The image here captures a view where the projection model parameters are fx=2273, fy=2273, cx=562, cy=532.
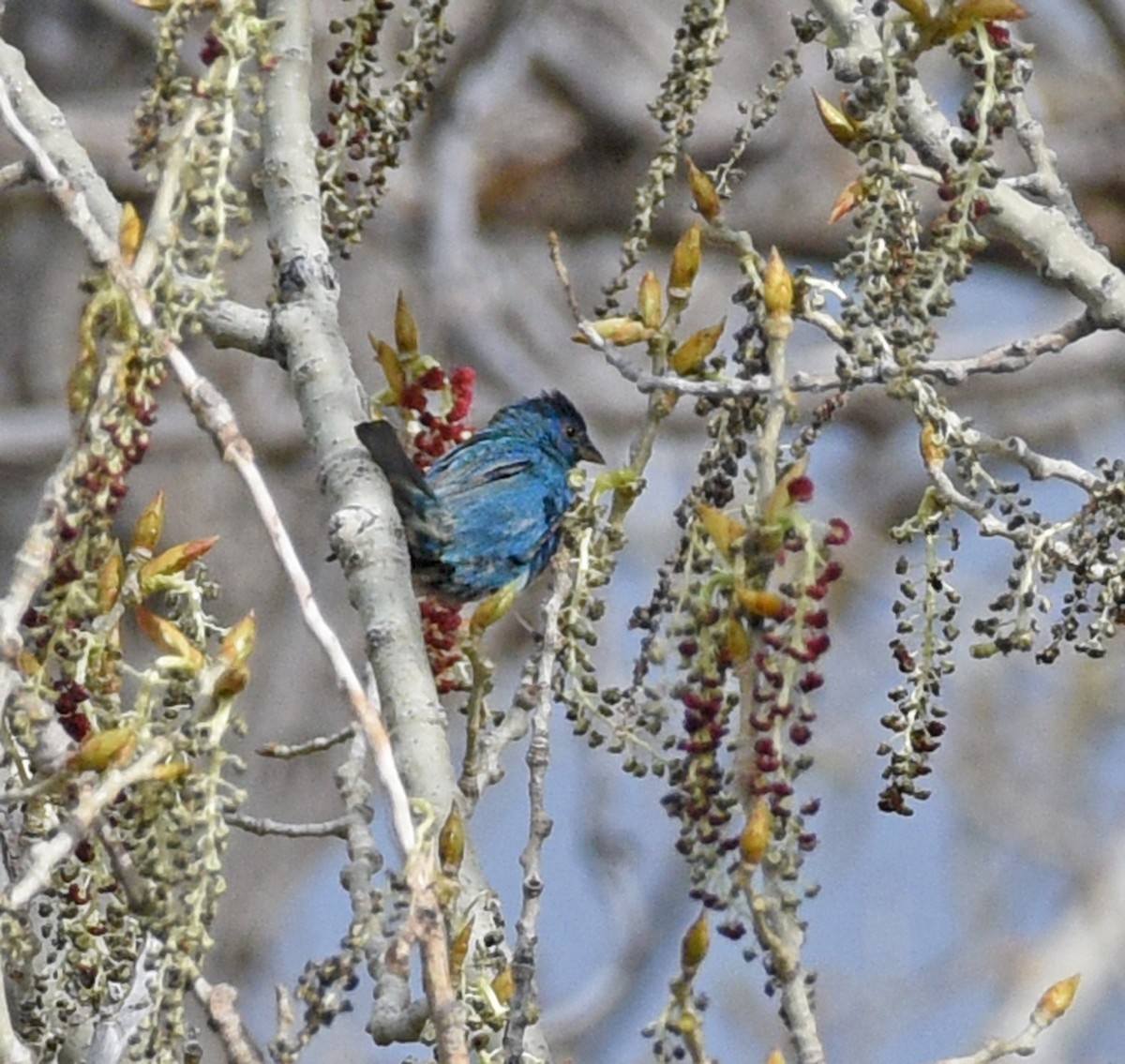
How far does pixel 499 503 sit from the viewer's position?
14.0ft

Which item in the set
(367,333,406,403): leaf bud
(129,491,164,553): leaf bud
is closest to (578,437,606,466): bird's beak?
(367,333,406,403): leaf bud

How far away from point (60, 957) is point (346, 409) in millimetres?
724

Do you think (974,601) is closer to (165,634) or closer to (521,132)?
(521,132)

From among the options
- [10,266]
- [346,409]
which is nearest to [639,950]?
[10,266]

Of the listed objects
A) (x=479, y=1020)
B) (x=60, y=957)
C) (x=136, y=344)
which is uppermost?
(x=136, y=344)

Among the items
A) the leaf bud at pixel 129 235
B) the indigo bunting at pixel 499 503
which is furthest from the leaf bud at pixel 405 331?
the indigo bunting at pixel 499 503

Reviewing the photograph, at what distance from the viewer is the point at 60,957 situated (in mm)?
2113

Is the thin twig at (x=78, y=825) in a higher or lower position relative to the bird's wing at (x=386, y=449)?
lower

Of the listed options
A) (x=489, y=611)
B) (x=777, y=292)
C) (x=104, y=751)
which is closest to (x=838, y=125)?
(x=777, y=292)

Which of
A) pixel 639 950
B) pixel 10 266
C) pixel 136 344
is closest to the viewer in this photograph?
pixel 136 344

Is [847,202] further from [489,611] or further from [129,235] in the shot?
[129,235]

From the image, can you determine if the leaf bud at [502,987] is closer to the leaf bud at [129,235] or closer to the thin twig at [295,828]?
the thin twig at [295,828]

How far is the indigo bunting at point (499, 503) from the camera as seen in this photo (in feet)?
13.5

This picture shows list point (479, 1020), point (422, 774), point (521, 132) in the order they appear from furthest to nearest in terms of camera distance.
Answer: point (521, 132)
point (422, 774)
point (479, 1020)
